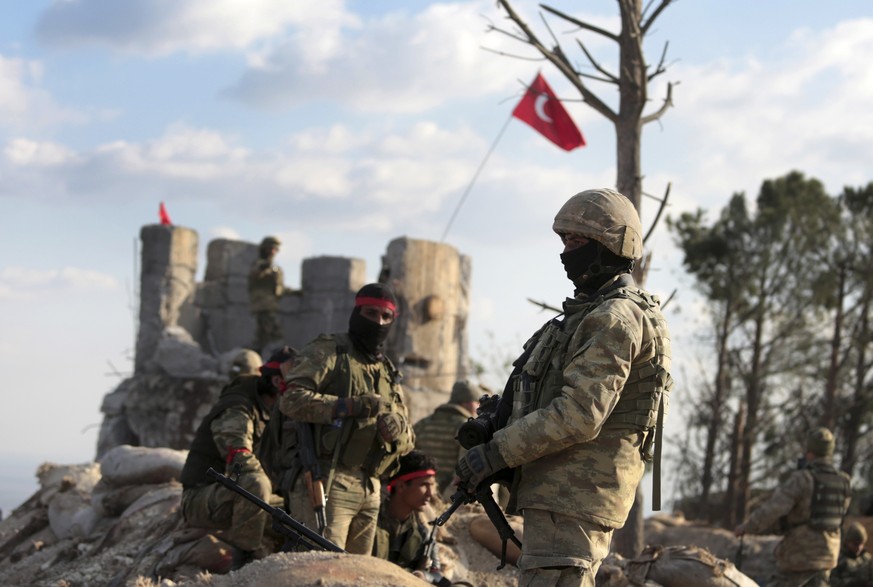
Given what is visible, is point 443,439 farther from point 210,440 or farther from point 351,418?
point 351,418

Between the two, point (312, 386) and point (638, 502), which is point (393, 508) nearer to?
point (312, 386)

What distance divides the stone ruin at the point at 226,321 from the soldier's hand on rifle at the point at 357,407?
7331 millimetres

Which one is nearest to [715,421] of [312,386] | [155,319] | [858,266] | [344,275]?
[858,266]

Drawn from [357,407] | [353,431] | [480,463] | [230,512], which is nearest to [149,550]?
[230,512]

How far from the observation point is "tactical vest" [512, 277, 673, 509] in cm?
417

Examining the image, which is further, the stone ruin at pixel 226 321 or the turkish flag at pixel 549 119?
the stone ruin at pixel 226 321

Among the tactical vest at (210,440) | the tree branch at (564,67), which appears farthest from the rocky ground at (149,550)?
the tree branch at (564,67)

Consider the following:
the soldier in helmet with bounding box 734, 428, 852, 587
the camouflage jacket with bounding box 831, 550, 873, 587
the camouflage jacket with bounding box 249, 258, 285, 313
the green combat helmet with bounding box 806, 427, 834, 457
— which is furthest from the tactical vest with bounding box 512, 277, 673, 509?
the camouflage jacket with bounding box 249, 258, 285, 313

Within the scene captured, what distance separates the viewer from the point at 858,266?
20.3m

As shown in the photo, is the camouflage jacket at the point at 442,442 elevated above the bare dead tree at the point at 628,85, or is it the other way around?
the bare dead tree at the point at 628,85

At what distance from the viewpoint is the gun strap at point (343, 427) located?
6160 millimetres

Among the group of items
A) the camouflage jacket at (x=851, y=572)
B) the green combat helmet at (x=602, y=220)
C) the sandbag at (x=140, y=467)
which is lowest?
the camouflage jacket at (x=851, y=572)

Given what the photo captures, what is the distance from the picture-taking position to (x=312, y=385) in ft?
20.4

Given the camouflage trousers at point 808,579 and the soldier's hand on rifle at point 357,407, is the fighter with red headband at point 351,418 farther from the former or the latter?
the camouflage trousers at point 808,579
